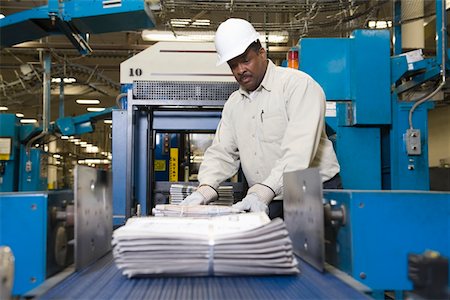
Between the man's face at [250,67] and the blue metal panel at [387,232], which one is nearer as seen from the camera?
the blue metal panel at [387,232]

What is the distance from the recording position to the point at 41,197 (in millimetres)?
988

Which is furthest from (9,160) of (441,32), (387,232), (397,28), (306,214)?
(387,232)

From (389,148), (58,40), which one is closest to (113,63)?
(58,40)

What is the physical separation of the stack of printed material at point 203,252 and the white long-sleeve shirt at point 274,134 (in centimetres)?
76

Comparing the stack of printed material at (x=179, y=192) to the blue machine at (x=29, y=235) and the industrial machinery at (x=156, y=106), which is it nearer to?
the industrial machinery at (x=156, y=106)

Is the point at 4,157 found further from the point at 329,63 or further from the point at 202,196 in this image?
the point at 202,196

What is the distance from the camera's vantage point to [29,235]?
38.9 inches

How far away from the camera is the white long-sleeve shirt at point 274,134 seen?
1736 mm

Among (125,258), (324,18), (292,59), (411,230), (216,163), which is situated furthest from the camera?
(324,18)

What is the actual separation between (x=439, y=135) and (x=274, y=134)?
8.92m

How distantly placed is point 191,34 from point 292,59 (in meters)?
1.50

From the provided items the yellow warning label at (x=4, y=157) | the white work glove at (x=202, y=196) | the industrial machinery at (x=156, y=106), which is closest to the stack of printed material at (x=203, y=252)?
the white work glove at (x=202, y=196)

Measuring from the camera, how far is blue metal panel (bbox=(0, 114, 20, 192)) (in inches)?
209

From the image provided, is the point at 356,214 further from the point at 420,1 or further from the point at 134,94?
the point at 420,1
